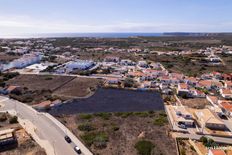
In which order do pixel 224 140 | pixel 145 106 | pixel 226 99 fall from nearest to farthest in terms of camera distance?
1. pixel 224 140
2. pixel 145 106
3. pixel 226 99

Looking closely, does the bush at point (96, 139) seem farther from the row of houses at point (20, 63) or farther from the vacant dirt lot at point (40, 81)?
the row of houses at point (20, 63)

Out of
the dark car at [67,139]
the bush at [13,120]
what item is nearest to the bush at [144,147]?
the dark car at [67,139]

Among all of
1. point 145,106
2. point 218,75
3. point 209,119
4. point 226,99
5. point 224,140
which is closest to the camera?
point 224,140

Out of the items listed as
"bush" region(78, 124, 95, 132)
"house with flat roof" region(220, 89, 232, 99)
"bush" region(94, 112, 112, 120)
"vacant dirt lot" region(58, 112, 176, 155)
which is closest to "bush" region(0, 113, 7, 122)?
"vacant dirt lot" region(58, 112, 176, 155)

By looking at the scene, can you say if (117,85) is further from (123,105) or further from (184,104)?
(184,104)

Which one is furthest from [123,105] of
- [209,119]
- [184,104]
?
[209,119]

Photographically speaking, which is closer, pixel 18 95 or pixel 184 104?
pixel 184 104

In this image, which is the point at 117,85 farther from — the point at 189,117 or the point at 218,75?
the point at 218,75
